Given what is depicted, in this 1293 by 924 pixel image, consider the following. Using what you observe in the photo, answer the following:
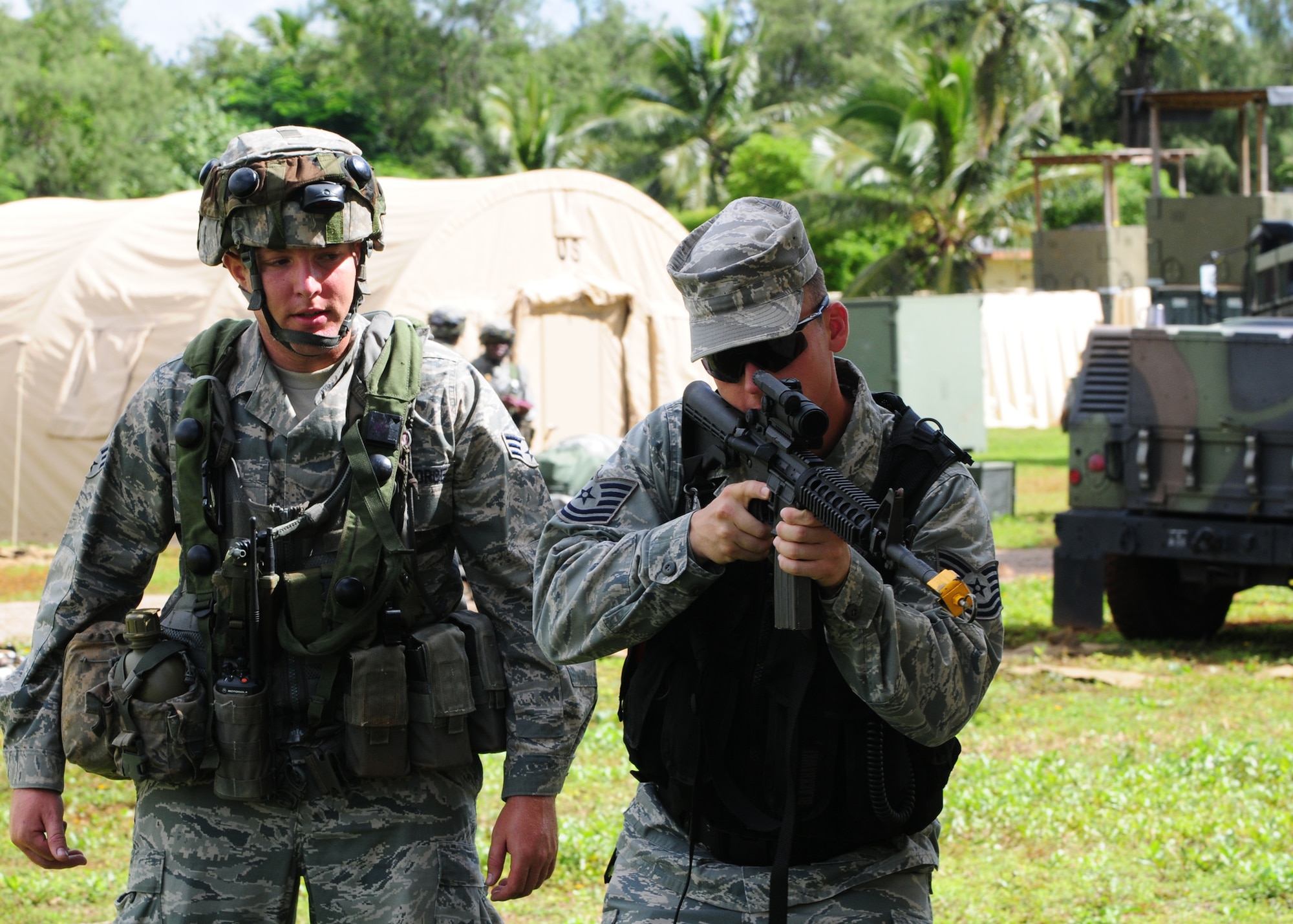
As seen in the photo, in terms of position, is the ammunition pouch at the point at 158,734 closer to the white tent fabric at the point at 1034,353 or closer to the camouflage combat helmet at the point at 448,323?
the camouflage combat helmet at the point at 448,323

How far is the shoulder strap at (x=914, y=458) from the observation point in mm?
2367

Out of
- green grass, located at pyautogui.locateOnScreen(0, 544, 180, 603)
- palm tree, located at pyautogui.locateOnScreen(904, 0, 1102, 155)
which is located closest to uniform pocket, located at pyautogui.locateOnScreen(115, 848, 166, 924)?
green grass, located at pyautogui.locateOnScreen(0, 544, 180, 603)

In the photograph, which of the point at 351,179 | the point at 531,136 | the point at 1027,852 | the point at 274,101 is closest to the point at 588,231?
the point at 1027,852

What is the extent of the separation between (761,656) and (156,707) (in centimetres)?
113

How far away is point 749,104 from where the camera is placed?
46531mm

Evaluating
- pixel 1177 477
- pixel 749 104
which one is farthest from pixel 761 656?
pixel 749 104

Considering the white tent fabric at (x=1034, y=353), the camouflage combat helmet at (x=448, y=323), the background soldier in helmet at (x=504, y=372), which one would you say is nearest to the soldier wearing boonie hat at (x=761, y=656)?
the background soldier in helmet at (x=504, y=372)

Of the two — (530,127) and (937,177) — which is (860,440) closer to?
(937,177)

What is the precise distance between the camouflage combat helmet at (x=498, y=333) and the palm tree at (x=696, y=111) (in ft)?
109

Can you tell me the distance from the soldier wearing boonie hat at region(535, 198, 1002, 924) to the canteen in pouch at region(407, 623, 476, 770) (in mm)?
432

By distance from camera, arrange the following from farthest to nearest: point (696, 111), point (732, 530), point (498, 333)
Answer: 1. point (696, 111)
2. point (498, 333)
3. point (732, 530)

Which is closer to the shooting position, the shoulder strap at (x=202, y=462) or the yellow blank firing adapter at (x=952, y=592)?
the yellow blank firing adapter at (x=952, y=592)

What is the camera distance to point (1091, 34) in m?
41.6

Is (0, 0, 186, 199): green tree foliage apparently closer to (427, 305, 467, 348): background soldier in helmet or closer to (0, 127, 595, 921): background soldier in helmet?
(427, 305, 467, 348): background soldier in helmet
